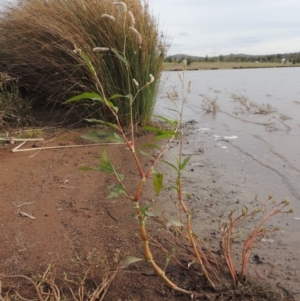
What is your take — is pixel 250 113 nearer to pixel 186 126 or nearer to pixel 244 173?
pixel 186 126

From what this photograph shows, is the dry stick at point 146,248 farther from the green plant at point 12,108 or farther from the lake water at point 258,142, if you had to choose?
the green plant at point 12,108

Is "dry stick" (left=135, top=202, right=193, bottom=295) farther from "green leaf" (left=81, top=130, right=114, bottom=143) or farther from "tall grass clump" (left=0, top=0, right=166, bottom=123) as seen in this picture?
"tall grass clump" (left=0, top=0, right=166, bottom=123)

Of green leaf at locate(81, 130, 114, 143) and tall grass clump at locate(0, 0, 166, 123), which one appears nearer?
green leaf at locate(81, 130, 114, 143)

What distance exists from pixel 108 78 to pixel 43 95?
129 centimetres

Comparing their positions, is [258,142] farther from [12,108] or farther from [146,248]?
[146,248]

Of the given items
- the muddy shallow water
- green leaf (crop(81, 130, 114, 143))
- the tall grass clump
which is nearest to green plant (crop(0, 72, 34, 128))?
the tall grass clump

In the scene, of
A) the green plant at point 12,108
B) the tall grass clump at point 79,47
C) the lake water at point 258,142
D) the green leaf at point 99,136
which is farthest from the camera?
the green plant at point 12,108

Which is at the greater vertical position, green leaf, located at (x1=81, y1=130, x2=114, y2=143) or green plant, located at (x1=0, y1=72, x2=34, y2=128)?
green leaf, located at (x1=81, y1=130, x2=114, y2=143)

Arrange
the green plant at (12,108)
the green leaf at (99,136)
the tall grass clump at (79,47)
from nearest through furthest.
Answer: the green leaf at (99,136) < the tall grass clump at (79,47) < the green plant at (12,108)

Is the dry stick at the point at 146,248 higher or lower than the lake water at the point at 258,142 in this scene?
higher

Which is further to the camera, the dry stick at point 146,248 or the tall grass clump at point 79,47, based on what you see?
the tall grass clump at point 79,47

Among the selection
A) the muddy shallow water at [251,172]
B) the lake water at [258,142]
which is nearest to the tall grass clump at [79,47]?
the lake water at [258,142]

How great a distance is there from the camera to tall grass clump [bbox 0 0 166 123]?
4355 millimetres

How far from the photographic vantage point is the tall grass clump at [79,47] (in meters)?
4.36
